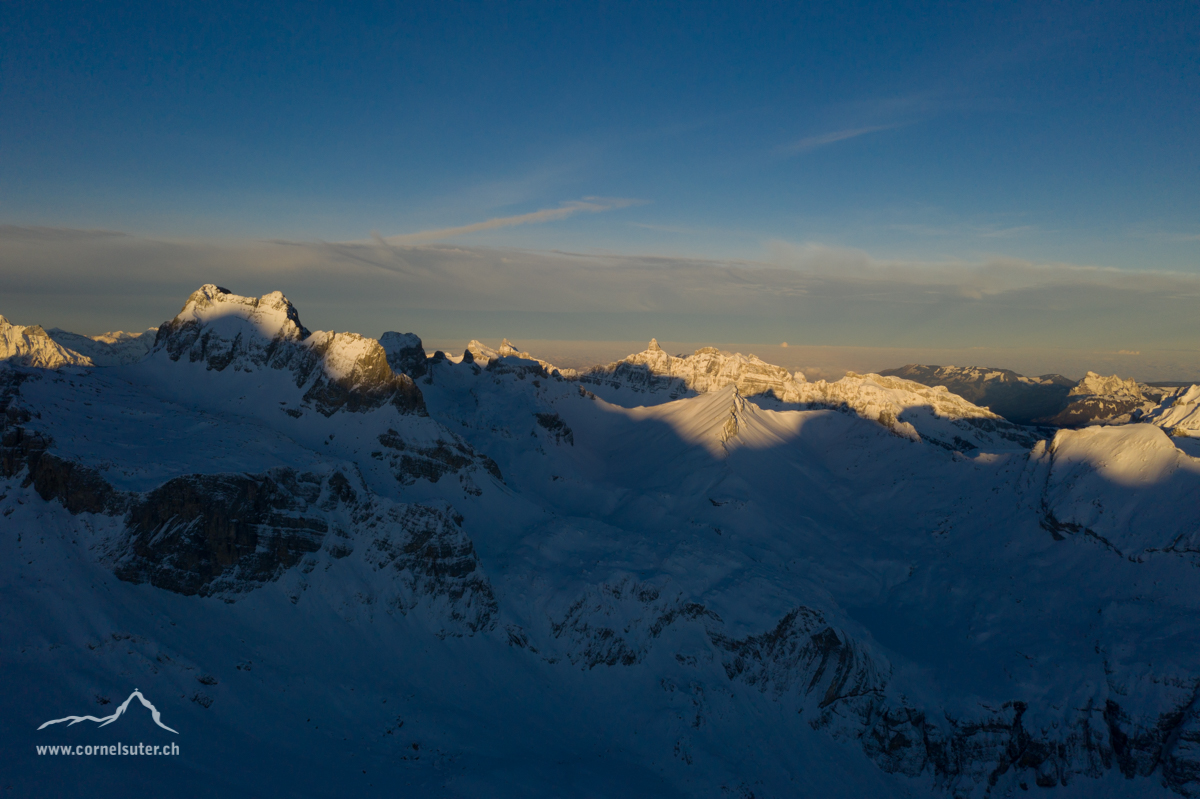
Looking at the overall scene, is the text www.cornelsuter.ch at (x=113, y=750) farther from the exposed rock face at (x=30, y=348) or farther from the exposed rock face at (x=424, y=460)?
the exposed rock face at (x=30, y=348)

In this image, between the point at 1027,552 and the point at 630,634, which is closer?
the point at 630,634

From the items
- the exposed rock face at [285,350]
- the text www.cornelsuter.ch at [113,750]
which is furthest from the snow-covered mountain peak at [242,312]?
the text www.cornelsuter.ch at [113,750]

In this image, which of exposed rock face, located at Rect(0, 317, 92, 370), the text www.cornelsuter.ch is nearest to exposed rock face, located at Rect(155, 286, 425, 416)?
exposed rock face, located at Rect(0, 317, 92, 370)

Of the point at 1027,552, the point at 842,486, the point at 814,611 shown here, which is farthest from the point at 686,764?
the point at 842,486

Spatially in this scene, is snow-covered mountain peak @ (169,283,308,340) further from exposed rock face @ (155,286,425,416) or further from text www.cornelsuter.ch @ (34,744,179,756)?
text www.cornelsuter.ch @ (34,744,179,756)

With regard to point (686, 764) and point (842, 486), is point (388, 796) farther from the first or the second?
point (842, 486)

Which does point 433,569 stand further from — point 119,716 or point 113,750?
point 113,750
